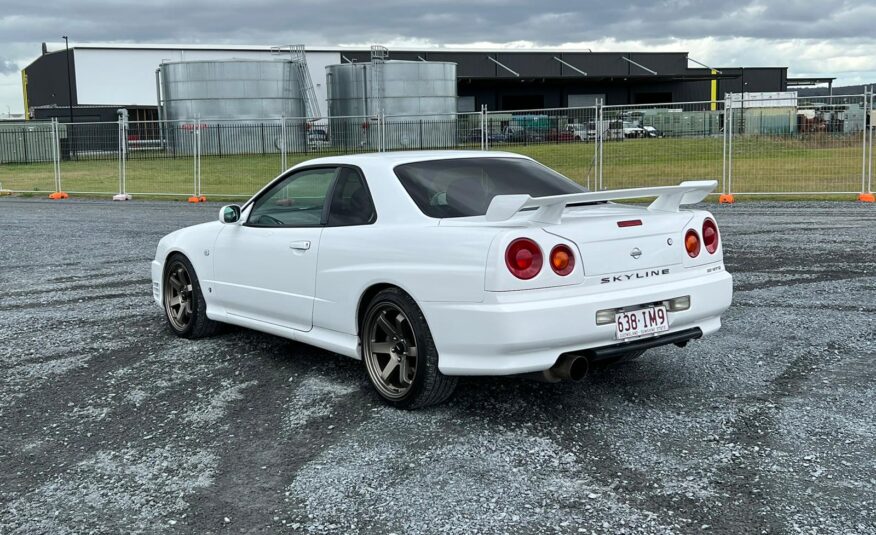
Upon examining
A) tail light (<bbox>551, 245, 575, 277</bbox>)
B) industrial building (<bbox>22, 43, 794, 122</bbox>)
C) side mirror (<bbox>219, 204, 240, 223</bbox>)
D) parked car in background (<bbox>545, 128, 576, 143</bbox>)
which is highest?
industrial building (<bbox>22, 43, 794, 122</bbox>)

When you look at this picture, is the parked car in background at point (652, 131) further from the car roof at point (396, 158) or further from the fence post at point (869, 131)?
the car roof at point (396, 158)

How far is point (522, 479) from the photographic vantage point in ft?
13.6

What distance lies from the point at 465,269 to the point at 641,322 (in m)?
0.99

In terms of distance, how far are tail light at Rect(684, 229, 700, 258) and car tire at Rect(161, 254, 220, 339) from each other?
3562 millimetres

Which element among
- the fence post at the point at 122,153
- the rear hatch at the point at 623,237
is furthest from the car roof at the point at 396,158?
the fence post at the point at 122,153

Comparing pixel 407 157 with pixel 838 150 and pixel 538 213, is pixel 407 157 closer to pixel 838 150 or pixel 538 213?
pixel 538 213

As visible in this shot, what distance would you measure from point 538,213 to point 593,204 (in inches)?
42.0

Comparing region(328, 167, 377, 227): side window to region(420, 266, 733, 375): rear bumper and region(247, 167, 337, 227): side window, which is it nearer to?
region(247, 167, 337, 227): side window

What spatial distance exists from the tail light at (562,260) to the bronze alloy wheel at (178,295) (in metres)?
3.37

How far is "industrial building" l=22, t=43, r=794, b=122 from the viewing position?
2324 inches

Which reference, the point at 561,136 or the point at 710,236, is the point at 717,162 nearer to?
the point at 561,136

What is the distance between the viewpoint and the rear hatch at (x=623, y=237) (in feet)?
15.6

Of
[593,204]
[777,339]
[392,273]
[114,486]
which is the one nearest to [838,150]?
[777,339]

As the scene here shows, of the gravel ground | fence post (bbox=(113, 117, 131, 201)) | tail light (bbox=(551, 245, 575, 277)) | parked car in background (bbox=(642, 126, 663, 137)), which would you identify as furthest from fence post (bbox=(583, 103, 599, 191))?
tail light (bbox=(551, 245, 575, 277))
